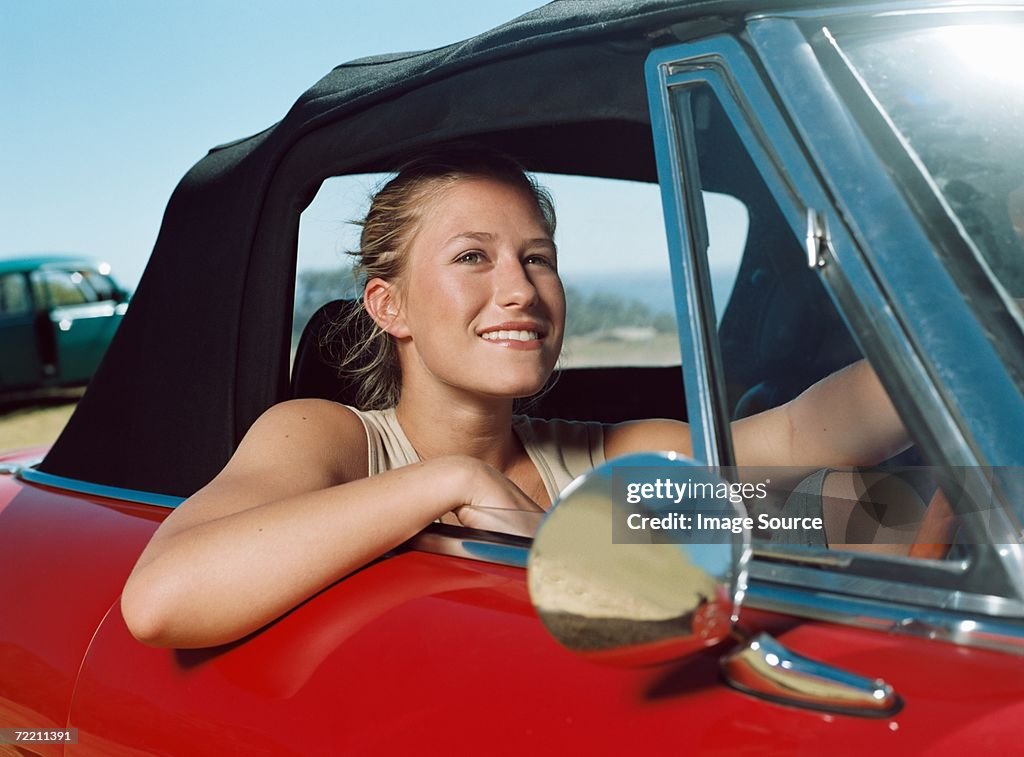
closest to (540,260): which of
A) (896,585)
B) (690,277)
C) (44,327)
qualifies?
(690,277)

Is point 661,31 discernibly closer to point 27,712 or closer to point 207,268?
point 207,268

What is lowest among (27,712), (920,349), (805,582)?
(27,712)

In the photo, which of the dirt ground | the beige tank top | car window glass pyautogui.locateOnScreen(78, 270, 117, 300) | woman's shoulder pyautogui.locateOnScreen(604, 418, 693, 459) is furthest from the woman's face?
car window glass pyautogui.locateOnScreen(78, 270, 117, 300)

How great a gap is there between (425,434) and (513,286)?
1.20ft

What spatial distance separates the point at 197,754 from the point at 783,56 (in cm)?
105

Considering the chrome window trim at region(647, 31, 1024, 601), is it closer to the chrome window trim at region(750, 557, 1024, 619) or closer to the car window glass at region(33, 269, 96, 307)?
the chrome window trim at region(750, 557, 1024, 619)

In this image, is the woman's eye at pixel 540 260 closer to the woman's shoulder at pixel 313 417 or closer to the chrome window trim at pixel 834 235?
the woman's shoulder at pixel 313 417

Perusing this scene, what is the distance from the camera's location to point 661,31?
4.84 feet

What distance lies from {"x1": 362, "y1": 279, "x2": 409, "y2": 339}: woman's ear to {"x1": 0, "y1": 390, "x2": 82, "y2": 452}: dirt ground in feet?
31.1

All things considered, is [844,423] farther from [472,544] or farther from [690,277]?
[472,544]

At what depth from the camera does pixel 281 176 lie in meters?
2.00

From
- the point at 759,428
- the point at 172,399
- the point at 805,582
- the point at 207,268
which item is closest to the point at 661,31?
the point at 759,428

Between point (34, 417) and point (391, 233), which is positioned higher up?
point (391, 233)

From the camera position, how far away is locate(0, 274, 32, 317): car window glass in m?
13.9
